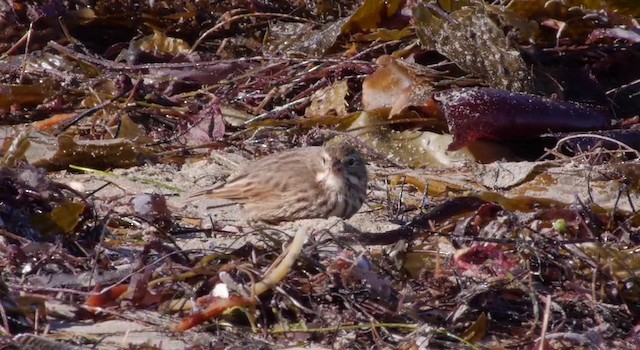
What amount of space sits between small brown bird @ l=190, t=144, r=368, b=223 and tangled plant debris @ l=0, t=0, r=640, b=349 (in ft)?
0.50

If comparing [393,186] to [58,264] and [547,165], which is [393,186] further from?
[58,264]

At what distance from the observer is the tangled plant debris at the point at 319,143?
13.3 ft

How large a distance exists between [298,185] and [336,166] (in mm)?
235

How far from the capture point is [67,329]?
3934 mm

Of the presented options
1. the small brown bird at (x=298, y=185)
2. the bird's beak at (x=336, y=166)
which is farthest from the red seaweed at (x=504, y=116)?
the bird's beak at (x=336, y=166)

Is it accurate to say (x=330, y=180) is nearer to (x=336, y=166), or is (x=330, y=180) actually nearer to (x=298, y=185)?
(x=336, y=166)

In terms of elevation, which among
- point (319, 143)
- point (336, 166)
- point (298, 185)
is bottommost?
point (319, 143)

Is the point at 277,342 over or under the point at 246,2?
over

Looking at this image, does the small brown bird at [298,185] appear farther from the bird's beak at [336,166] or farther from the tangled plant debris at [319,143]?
the tangled plant debris at [319,143]

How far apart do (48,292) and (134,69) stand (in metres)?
3.32

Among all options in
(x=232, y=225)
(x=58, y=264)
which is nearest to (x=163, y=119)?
(x=232, y=225)

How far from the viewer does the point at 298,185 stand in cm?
605

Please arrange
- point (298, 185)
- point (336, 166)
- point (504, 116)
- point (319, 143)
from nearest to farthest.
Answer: point (336, 166) < point (298, 185) < point (504, 116) < point (319, 143)

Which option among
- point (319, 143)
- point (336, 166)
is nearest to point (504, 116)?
point (336, 166)
